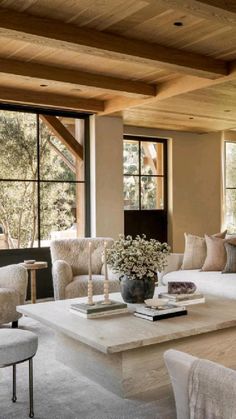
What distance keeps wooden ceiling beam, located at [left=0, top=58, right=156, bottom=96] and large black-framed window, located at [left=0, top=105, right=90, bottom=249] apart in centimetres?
114

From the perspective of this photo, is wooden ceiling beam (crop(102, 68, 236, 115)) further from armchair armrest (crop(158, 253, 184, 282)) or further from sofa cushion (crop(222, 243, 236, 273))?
armchair armrest (crop(158, 253, 184, 282))

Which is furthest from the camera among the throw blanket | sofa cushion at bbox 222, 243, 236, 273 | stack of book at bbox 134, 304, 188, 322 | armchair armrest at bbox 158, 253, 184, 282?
armchair armrest at bbox 158, 253, 184, 282

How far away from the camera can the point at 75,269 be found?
5156 mm

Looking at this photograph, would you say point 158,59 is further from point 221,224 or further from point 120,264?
point 221,224

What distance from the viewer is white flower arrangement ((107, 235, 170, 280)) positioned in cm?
337

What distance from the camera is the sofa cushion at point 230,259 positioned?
4.74 meters

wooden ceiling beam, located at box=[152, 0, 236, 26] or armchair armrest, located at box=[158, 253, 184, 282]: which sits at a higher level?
wooden ceiling beam, located at box=[152, 0, 236, 26]

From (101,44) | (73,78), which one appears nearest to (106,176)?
(73,78)

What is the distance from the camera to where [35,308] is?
3.37 metres

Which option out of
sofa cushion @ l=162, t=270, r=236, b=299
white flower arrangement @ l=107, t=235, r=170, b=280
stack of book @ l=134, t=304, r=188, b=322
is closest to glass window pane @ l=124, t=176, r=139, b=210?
sofa cushion @ l=162, t=270, r=236, b=299

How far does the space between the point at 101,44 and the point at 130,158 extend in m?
3.73

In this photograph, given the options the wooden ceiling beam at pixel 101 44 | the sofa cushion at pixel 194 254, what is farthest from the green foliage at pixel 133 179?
the wooden ceiling beam at pixel 101 44

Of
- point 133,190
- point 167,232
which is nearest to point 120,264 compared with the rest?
point 133,190

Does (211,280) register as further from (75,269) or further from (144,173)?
(144,173)
